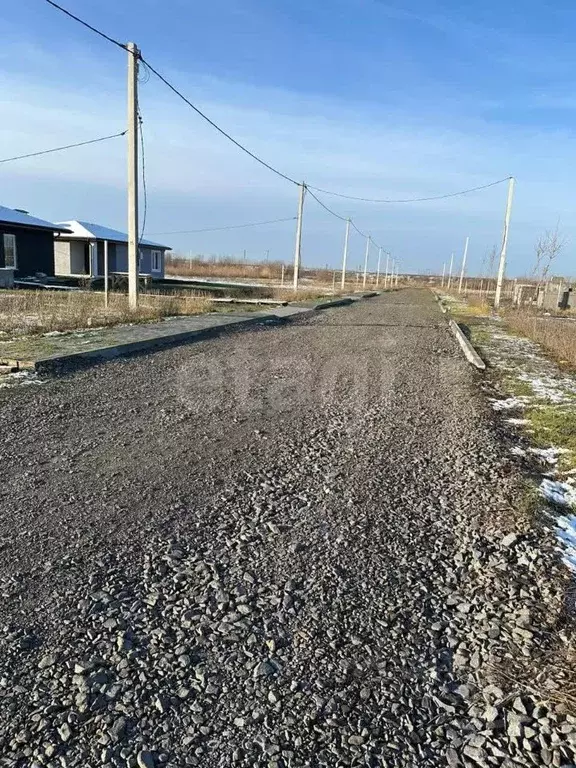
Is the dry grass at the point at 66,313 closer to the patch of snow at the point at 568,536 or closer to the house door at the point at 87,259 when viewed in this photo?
the patch of snow at the point at 568,536

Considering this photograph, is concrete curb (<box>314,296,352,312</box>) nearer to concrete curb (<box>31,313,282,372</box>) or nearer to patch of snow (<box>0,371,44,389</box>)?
concrete curb (<box>31,313,282,372</box>)

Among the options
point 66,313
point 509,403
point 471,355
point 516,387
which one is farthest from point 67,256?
point 509,403

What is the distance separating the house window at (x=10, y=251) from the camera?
26719 mm

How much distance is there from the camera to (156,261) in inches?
1651

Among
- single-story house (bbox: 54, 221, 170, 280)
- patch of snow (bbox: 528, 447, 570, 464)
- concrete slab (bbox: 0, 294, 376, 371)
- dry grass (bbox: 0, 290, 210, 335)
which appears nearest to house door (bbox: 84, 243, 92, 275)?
single-story house (bbox: 54, 221, 170, 280)

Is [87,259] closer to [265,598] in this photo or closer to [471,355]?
[471,355]

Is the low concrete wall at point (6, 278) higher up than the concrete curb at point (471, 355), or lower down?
higher up

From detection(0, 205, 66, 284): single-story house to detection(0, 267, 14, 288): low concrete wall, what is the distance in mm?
144

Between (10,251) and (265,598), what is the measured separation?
94.0 feet

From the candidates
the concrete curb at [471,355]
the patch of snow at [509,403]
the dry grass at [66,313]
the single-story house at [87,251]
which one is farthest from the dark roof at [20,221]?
the patch of snow at [509,403]

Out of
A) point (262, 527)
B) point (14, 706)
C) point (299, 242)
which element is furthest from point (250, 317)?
point (299, 242)

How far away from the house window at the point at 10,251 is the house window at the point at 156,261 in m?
14.7

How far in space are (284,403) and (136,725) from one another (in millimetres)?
4913

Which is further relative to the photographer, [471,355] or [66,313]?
[66,313]
